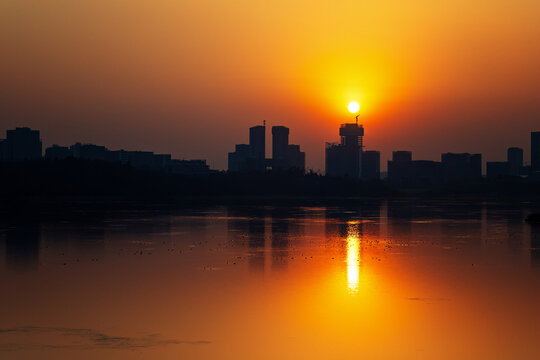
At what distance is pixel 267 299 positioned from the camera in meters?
24.1

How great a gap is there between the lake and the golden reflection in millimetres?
73

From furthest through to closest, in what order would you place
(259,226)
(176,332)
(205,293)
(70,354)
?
(259,226), (205,293), (176,332), (70,354)

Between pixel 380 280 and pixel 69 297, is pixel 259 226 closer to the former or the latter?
pixel 380 280

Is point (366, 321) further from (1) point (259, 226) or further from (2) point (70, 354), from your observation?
(1) point (259, 226)

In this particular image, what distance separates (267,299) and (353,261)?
37.5ft

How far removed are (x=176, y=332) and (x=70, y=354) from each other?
10.6ft

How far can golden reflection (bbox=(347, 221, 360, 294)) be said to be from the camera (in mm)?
27453

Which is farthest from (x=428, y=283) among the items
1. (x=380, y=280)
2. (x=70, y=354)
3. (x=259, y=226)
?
(x=259, y=226)

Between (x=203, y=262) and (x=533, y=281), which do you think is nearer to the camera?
(x=533, y=281)

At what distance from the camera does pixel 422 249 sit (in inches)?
1615

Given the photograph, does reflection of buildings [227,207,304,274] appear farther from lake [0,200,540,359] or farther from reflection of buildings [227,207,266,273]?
lake [0,200,540,359]


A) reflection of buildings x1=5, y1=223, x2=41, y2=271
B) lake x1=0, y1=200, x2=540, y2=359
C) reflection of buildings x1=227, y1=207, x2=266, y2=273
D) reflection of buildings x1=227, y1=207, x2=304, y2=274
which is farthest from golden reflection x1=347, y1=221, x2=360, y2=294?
reflection of buildings x1=5, y1=223, x2=41, y2=271

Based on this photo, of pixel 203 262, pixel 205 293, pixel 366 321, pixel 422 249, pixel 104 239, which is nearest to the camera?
pixel 366 321

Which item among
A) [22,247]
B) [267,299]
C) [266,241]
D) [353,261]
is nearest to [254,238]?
[266,241]
